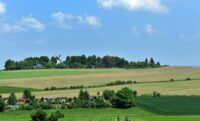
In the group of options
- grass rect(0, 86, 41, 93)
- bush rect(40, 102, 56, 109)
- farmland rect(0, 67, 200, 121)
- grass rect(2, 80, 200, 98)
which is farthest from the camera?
grass rect(0, 86, 41, 93)

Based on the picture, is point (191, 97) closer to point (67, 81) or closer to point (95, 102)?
point (95, 102)

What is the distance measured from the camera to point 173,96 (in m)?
103

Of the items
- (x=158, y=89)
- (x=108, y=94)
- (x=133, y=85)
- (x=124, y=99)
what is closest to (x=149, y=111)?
(x=124, y=99)

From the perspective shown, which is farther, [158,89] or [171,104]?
[158,89]

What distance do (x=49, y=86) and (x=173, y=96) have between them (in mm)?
30989

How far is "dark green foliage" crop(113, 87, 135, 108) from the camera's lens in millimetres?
94250

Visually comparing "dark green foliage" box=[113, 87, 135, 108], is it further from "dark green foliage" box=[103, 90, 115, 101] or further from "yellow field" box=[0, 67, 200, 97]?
"yellow field" box=[0, 67, 200, 97]

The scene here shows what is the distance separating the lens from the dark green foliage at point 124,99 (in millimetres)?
94250

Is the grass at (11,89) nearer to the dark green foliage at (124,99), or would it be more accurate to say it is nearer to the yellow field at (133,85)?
the yellow field at (133,85)

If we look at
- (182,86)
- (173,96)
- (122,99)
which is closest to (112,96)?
(122,99)

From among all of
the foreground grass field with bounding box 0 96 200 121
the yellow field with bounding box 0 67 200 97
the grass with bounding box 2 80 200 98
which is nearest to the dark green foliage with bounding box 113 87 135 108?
the foreground grass field with bounding box 0 96 200 121

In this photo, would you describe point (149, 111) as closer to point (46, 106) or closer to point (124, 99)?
point (124, 99)

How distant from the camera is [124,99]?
94375 mm

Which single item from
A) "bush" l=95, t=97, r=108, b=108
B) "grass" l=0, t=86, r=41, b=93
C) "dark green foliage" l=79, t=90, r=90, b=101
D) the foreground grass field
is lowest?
the foreground grass field
